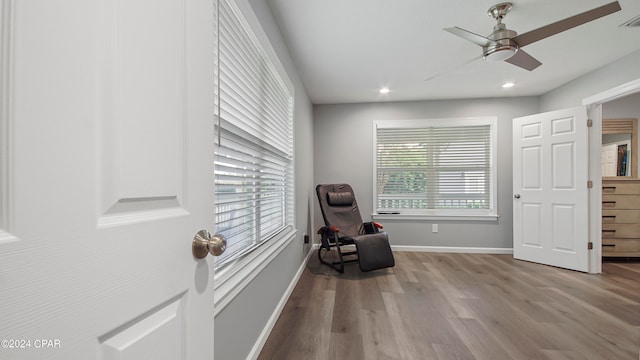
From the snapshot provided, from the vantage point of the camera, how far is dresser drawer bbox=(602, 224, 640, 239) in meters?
3.42

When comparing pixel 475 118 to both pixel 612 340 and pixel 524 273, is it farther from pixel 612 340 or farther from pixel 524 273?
pixel 612 340

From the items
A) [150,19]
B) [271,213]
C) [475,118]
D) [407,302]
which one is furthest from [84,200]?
[475,118]

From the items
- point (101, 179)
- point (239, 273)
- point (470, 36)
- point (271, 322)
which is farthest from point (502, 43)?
point (271, 322)

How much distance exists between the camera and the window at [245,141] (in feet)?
4.11

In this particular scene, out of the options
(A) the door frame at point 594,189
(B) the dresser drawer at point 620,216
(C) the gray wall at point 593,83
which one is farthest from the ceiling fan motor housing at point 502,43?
(B) the dresser drawer at point 620,216

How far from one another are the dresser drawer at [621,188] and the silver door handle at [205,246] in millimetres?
4879

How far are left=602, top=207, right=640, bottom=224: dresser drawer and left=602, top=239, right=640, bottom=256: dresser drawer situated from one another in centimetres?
25

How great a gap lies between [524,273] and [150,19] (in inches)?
157

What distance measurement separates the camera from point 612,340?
5.73 ft

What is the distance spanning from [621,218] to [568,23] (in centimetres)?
323

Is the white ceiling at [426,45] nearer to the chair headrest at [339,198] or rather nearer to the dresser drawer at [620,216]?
the chair headrest at [339,198]

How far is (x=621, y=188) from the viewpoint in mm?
3430

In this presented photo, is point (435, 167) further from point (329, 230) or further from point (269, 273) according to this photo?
point (269, 273)

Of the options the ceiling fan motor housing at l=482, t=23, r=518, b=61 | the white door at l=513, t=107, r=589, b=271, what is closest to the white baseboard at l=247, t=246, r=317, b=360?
the ceiling fan motor housing at l=482, t=23, r=518, b=61
